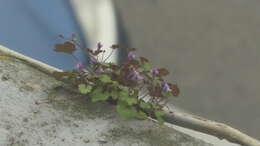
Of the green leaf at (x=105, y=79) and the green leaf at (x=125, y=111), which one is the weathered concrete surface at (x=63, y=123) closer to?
the green leaf at (x=125, y=111)

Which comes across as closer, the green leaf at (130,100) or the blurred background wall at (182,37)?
the green leaf at (130,100)

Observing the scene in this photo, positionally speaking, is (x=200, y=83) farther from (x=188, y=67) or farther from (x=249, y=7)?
(x=249, y=7)

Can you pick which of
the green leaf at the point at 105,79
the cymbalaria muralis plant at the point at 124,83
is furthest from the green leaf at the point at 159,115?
the green leaf at the point at 105,79

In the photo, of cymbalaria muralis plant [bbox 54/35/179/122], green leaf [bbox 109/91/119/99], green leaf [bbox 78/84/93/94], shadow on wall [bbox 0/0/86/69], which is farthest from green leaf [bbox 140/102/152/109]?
shadow on wall [bbox 0/0/86/69]

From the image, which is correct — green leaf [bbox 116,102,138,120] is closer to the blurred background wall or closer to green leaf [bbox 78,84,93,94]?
green leaf [bbox 78,84,93,94]

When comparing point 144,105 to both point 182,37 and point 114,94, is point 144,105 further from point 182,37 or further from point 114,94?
point 182,37

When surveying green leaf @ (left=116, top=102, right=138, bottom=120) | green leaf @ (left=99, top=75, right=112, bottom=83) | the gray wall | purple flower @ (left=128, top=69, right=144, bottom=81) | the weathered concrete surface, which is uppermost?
the gray wall

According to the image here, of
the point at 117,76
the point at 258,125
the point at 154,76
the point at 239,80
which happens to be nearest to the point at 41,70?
the point at 117,76
